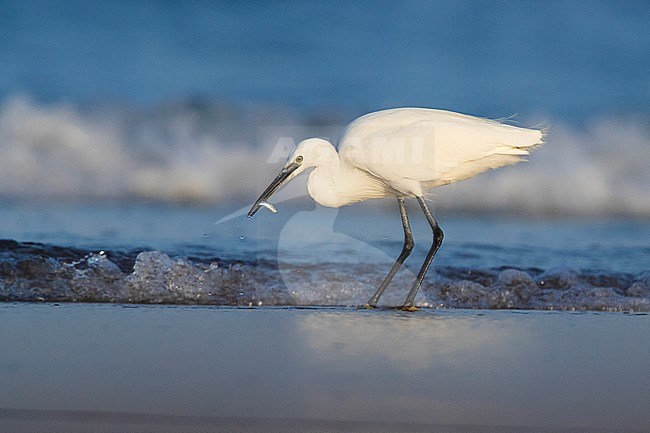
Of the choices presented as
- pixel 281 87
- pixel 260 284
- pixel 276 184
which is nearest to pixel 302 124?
pixel 281 87

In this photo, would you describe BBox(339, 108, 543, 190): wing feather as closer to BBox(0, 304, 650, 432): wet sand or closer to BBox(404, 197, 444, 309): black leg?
BBox(404, 197, 444, 309): black leg

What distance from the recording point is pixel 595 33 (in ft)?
27.4

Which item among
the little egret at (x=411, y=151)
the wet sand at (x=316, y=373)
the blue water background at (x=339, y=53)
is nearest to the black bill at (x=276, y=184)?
the little egret at (x=411, y=151)

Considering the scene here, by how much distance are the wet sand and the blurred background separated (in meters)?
3.67

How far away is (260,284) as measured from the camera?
470 centimetres

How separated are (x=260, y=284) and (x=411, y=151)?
104cm

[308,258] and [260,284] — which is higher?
[308,258]

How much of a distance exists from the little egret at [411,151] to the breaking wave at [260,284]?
1.40 ft

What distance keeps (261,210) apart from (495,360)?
368 centimetres

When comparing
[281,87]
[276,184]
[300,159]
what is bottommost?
[276,184]

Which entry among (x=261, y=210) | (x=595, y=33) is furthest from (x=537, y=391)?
(x=595, y=33)

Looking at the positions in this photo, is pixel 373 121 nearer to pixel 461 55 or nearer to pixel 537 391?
pixel 537 391

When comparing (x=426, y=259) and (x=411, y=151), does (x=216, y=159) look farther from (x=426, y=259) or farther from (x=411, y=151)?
(x=411, y=151)

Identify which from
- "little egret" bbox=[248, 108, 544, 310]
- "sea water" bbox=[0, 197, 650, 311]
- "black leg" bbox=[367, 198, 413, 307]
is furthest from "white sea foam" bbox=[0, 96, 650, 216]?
"little egret" bbox=[248, 108, 544, 310]
